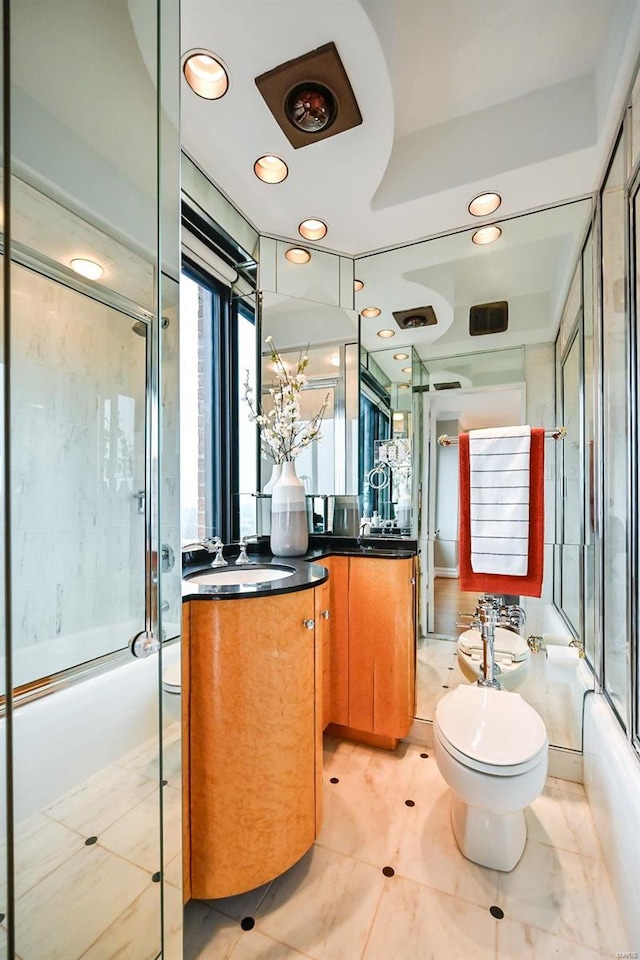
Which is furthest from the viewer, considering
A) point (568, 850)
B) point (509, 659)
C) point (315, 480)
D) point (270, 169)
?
point (315, 480)

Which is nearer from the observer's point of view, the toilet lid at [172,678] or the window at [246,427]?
the toilet lid at [172,678]

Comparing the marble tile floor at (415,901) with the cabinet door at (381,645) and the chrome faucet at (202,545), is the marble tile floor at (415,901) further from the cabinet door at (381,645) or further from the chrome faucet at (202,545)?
the chrome faucet at (202,545)

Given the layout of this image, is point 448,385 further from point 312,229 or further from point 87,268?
point 87,268

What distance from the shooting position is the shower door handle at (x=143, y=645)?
919mm

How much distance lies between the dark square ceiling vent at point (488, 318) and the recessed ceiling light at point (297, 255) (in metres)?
0.93

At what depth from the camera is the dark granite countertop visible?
1232 mm

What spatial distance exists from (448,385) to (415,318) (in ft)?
1.48

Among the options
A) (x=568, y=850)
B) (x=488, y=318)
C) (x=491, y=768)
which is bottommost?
(x=568, y=850)

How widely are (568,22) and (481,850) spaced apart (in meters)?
2.81

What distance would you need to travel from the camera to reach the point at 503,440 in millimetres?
1779

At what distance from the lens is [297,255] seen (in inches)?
87.2

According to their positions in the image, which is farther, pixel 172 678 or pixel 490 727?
pixel 490 727

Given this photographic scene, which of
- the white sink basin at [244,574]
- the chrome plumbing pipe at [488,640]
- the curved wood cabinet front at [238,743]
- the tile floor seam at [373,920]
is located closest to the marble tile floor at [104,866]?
the curved wood cabinet front at [238,743]

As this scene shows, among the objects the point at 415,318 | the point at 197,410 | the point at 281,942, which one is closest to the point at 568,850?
the point at 281,942
